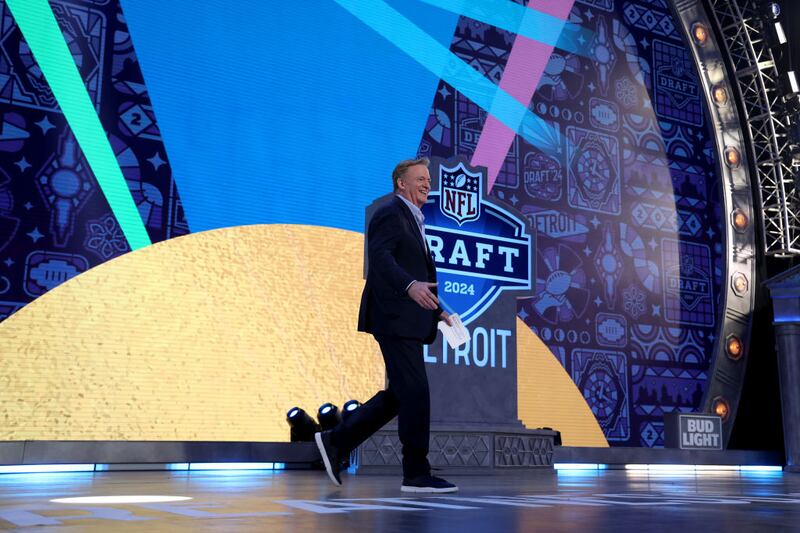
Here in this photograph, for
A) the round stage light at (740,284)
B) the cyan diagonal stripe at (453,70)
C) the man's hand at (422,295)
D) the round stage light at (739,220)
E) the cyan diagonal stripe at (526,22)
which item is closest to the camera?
the man's hand at (422,295)

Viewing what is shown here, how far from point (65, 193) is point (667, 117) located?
19.5ft

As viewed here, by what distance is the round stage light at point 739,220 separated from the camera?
29.0 feet

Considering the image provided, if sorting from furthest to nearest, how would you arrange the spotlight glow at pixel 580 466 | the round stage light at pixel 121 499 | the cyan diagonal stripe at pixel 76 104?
the spotlight glow at pixel 580 466 < the cyan diagonal stripe at pixel 76 104 < the round stage light at pixel 121 499

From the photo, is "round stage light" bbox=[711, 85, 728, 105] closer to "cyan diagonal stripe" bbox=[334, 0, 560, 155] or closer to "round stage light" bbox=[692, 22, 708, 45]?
"round stage light" bbox=[692, 22, 708, 45]

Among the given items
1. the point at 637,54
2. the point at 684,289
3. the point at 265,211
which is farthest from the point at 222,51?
the point at 684,289

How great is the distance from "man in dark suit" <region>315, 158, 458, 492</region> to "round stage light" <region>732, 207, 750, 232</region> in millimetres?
7006

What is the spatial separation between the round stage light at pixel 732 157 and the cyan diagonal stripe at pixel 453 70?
221 centimetres

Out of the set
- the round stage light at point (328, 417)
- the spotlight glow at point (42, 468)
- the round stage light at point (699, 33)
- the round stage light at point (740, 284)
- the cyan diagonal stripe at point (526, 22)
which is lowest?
the spotlight glow at point (42, 468)

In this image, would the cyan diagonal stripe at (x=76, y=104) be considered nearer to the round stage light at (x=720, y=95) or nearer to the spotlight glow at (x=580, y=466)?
the spotlight glow at (x=580, y=466)

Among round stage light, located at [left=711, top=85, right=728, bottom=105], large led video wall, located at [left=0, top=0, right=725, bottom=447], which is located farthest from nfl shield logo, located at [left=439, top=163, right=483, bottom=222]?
round stage light, located at [left=711, top=85, right=728, bottom=105]

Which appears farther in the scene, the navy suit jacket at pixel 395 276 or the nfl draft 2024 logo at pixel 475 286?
the nfl draft 2024 logo at pixel 475 286

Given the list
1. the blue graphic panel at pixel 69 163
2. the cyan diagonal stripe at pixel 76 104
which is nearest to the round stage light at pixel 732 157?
the blue graphic panel at pixel 69 163

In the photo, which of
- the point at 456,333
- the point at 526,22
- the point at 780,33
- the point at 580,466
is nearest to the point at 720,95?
the point at 780,33

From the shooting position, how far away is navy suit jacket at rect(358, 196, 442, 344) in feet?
8.26
